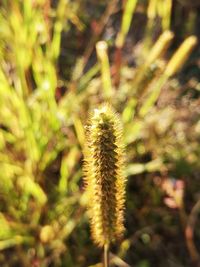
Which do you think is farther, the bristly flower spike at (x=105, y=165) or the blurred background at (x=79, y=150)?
the blurred background at (x=79, y=150)

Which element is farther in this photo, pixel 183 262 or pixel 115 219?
pixel 183 262

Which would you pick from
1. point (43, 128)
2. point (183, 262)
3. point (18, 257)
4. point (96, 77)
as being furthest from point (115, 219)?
point (96, 77)

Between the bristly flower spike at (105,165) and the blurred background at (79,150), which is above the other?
the blurred background at (79,150)

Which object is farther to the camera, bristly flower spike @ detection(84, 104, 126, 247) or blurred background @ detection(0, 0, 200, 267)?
blurred background @ detection(0, 0, 200, 267)

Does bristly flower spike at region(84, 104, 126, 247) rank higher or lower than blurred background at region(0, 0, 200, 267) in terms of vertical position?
lower

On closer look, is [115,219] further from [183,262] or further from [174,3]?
[174,3]
